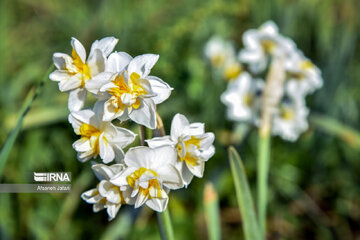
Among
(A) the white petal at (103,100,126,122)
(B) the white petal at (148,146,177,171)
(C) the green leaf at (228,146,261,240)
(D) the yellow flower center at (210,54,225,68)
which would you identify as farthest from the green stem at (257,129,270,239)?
(D) the yellow flower center at (210,54,225,68)

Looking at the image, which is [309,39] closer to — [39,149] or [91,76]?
[39,149]

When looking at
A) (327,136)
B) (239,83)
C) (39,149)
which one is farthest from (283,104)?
(39,149)

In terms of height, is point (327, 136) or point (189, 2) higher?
point (189, 2)

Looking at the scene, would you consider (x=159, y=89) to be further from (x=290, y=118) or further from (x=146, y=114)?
(x=290, y=118)

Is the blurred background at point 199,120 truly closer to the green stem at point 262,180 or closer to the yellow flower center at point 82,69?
the green stem at point 262,180

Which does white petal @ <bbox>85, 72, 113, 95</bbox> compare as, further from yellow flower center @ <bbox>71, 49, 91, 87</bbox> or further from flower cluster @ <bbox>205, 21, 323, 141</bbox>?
flower cluster @ <bbox>205, 21, 323, 141</bbox>

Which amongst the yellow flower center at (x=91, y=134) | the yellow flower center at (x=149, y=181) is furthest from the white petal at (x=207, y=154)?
the yellow flower center at (x=91, y=134)
